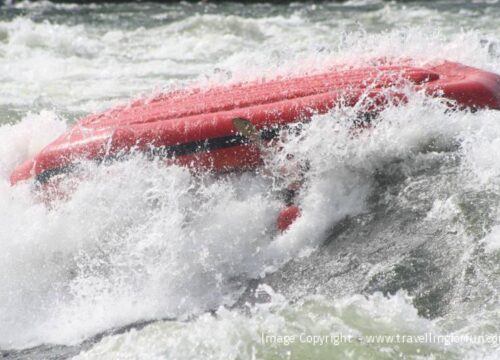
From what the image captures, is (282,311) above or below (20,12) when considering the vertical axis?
above

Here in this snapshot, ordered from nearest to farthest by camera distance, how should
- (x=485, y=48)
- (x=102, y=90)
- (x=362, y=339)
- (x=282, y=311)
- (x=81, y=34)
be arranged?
(x=362, y=339) → (x=282, y=311) → (x=485, y=48) → (x=102, y=90) → (x=81, y=34)

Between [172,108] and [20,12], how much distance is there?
10398 millimetres

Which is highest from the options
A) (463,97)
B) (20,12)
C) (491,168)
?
(463,97)

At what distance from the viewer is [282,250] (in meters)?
4.05

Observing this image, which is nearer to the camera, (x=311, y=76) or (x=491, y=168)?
(x=491, y=168)

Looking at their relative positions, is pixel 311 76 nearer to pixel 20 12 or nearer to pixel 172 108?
pixel 172 108

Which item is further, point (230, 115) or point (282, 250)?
point (230, 115)

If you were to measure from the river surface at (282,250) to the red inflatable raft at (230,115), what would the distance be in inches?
4.1

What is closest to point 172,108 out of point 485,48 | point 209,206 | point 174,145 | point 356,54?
point 174,145

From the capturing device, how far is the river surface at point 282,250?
10.5ft

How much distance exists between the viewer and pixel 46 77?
27.6 feet

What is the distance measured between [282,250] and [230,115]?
A: 2.79 ft

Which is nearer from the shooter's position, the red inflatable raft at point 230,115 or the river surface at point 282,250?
the river surface at point 282,250

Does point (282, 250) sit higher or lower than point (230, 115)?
lower
